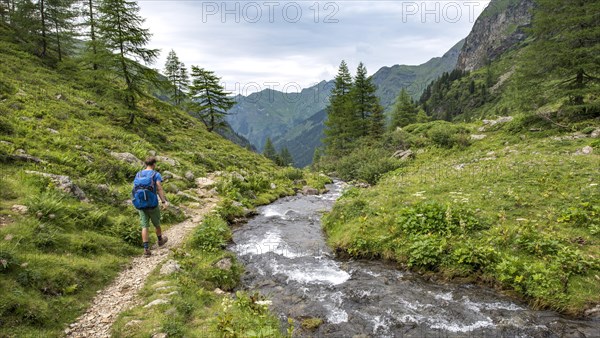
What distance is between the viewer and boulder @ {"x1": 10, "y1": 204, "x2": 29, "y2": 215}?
31.4 feet

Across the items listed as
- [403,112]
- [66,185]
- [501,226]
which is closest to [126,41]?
[66,185]

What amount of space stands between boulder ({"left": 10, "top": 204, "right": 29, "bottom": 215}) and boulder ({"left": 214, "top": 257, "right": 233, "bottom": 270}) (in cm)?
633

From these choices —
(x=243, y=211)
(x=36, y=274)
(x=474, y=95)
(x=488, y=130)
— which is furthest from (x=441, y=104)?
(x=36, y=274)

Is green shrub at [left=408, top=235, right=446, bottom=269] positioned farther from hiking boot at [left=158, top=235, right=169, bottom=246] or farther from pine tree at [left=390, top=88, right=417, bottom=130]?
pine tree at [left=390, top=88, right=417, bottom=130]

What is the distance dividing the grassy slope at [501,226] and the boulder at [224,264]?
4664mm

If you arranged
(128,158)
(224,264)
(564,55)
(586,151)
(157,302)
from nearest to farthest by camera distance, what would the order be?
(157,302), (224,264), (586,151), (128,158), (564,55)

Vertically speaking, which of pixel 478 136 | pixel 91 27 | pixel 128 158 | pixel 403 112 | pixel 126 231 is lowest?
pixel 126 231

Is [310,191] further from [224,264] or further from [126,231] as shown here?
[126,231]

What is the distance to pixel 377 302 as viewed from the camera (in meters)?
8.87

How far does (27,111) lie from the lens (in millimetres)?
20078

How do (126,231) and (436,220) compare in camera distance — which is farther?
(126,231)

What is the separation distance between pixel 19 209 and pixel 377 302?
11.8 meters

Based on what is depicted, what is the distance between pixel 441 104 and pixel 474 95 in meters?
19.2

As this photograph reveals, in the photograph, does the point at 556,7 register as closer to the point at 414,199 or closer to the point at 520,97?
the point at 520,97
